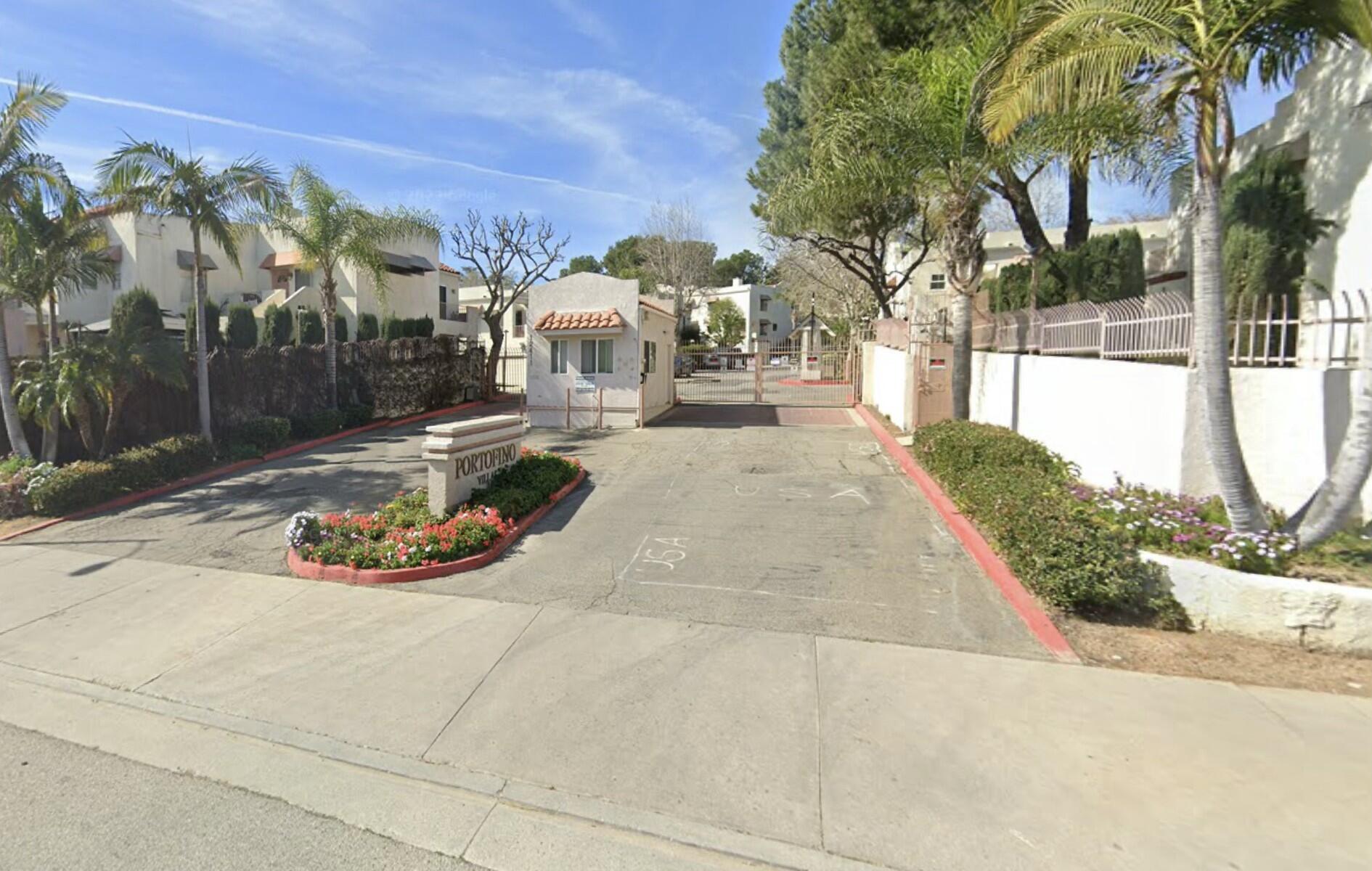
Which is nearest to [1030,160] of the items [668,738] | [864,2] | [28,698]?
[864,2]

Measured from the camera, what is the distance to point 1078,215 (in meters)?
13.5

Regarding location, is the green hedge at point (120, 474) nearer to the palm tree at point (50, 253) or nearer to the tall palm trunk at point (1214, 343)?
the palm tree at point (50, 253)

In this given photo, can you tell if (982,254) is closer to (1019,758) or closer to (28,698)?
(1019,758)

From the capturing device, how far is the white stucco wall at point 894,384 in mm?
13484

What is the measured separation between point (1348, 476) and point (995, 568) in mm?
2460

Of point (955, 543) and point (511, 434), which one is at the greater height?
point (511, 434)

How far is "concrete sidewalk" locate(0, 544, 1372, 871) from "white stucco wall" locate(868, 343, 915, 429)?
32.0ft

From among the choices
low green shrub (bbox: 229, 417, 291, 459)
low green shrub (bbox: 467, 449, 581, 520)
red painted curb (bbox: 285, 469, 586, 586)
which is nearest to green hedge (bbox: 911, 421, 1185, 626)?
red painted curb (bbox: 285, 469, 586, 586)

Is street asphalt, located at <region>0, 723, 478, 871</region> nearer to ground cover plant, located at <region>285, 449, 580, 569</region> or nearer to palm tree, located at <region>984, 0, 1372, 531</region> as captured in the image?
ground cover plant, located at <region>285, 449, 580, 569</region>

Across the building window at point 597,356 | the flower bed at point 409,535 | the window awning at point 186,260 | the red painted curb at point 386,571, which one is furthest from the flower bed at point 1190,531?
the window awning at point 186,260

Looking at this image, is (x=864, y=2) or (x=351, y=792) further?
(x=864, y=2)

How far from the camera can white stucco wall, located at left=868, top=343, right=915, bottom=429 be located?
13.5 meters

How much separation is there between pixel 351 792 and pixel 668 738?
65.4 inches

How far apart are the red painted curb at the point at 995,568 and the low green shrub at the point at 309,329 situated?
19007mm
